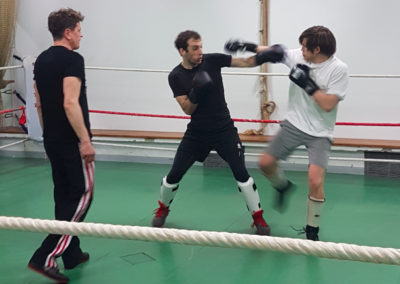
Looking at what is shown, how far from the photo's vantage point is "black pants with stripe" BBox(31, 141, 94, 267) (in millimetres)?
2750

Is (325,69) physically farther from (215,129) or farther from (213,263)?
(213,263)

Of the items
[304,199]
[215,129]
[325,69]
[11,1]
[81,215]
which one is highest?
[11,1]

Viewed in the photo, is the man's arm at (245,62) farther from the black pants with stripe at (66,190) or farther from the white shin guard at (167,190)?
the black pants with stripe at (66,190)

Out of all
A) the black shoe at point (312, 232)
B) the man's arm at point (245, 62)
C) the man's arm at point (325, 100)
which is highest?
the man's arm at point (245, 62)

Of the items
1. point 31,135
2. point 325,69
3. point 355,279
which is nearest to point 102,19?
point 31,135

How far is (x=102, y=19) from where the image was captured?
5816 mm

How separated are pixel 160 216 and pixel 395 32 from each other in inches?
110

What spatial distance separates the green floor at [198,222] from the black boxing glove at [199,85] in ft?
2.81

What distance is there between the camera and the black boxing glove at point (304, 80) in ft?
9.48

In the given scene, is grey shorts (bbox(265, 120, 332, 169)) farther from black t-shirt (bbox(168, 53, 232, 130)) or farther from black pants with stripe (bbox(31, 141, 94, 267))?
black pants with stripe (bbox(31, 141, 94, 267))

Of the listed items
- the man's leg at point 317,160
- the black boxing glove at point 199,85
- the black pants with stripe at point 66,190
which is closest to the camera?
the black pants with stripe at point 66,190

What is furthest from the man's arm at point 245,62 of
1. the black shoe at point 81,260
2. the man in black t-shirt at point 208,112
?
the black shoe at point 81,260

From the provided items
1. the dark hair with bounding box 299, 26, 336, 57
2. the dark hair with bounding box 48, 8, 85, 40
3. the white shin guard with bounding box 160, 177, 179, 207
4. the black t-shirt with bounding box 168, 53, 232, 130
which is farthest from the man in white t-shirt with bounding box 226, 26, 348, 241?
the dark hair with bounding box 48, 8, 85, 40

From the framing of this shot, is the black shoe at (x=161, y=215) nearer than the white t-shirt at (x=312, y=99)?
No
